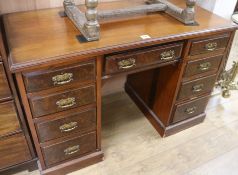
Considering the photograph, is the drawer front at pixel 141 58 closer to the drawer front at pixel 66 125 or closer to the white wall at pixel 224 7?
the drawer front at pixel 66 125

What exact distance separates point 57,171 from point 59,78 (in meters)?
0.62

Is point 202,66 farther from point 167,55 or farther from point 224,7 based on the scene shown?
point 224,7

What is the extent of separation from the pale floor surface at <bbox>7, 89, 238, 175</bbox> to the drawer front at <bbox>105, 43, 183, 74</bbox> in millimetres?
651

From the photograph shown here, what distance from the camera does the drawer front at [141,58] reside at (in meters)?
1.06

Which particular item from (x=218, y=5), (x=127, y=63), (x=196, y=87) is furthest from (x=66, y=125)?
(x=218, y=5)

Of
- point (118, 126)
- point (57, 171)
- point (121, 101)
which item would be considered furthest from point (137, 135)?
point (57, 171)

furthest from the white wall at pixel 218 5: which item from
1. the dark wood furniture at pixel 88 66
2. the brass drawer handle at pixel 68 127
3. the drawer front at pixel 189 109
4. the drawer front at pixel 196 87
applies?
the brass drawer handle at pixel 68 127

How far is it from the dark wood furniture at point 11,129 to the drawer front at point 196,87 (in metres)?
0.91

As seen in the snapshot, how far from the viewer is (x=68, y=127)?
3.83ft

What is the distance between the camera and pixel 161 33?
1128mm

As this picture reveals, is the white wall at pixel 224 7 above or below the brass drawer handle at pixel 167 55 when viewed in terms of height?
above

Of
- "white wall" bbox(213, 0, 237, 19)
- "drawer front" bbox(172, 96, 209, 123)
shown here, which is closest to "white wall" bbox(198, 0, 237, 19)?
"white wall" bbox(213, 0, 237, 19)

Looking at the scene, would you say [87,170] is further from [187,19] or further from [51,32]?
[187,19]

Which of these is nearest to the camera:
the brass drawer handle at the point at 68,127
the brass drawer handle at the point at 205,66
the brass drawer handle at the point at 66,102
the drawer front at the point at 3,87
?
the drawer front at the point at 3,87
